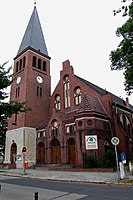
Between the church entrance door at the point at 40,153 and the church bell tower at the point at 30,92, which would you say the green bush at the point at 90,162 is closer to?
the church entrance door at the point at 40,153

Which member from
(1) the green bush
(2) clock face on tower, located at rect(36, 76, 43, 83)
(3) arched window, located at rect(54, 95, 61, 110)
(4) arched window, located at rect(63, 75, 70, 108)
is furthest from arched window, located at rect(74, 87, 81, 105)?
(1) the green bush

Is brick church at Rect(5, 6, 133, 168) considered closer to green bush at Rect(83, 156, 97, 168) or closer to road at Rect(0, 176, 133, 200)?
green bush at Rect(83, 156, 97, 168)

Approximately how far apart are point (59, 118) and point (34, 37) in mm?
20855

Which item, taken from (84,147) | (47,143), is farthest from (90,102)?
(47,143)

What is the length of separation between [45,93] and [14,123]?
29.6 feet

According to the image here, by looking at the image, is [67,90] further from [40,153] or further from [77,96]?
[40,153]

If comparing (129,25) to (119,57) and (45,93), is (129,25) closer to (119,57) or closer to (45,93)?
(119,57)

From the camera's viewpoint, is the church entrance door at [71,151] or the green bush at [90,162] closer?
the green bush at [90,162]

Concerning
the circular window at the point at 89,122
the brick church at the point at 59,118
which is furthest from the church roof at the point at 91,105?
the circular window at the point at 89,122

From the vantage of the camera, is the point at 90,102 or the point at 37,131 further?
the point at 37,131

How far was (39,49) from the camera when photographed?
44219 mm

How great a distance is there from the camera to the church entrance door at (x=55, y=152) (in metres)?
32.2

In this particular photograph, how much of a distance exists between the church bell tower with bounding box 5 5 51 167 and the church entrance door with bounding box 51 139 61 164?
420 centimetres

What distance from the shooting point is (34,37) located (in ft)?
147
